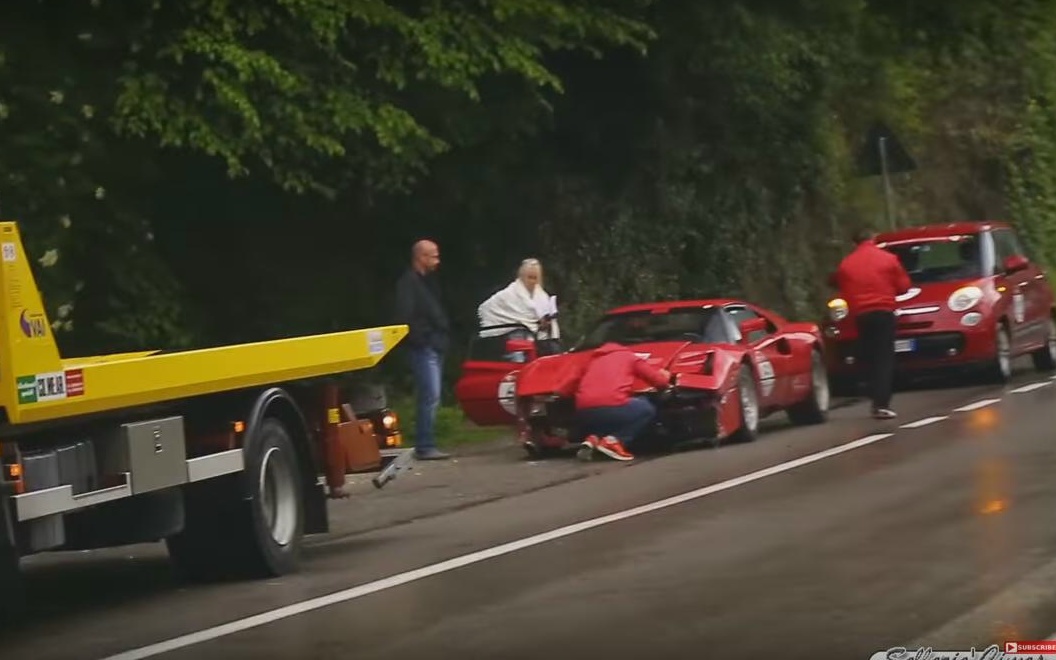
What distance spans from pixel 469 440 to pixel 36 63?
5.37m

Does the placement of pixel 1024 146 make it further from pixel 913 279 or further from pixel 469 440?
pixel 469 440

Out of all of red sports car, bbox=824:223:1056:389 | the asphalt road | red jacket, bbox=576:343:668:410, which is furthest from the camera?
red sports car, bbox=824:223:1056:389

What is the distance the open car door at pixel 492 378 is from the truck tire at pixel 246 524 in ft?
21.9

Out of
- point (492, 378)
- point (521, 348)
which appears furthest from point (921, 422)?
point (492, 378)

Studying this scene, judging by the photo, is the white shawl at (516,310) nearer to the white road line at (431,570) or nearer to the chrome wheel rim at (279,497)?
the white road line at (431,570)

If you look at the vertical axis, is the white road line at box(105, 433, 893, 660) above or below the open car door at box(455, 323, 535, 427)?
below

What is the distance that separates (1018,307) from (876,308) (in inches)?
162

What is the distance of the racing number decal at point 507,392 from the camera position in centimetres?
1930

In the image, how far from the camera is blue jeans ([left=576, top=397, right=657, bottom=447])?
1820 centimetres

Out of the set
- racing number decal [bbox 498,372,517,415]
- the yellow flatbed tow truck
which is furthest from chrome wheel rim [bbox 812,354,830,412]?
the yellow flatbed tow truck

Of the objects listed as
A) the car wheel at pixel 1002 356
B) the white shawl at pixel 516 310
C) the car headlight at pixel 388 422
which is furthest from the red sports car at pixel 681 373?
the car headlight at pixel 388 422

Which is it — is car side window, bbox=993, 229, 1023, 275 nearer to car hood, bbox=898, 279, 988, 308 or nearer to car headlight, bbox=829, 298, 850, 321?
car hood, bbox=898, 279, 988, 308

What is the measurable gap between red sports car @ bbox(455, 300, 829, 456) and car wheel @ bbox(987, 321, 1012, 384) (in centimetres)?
329

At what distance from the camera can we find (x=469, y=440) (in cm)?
2125
